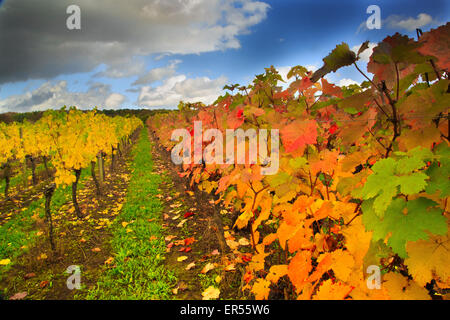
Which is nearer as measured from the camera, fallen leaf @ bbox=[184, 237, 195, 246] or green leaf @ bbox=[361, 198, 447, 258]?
green leaf @ bbox=[361, 198, 447, 258]

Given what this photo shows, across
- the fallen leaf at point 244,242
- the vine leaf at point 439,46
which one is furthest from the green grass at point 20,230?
the vine leaf at point 439,46

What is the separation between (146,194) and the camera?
7254 mm

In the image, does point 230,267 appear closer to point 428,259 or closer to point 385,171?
point 428,259

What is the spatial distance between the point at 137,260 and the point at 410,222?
3.94 metres

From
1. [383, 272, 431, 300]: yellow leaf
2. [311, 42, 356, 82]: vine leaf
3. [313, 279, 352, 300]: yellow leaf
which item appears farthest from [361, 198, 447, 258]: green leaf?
[313, 279, 352, 300]: yellow leaf

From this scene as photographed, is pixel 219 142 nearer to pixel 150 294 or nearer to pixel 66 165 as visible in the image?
pixel 150 294

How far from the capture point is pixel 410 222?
2.25 feet

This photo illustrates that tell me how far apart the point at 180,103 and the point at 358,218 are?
6.95 meters

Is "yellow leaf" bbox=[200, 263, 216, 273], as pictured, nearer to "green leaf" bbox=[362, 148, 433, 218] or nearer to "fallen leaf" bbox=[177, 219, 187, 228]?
"fallen leaf" bbox=[177, 219, 187, 228]

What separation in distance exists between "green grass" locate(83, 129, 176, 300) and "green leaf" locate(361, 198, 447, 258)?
9.46ft

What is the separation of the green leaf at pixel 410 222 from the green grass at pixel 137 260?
114 inches

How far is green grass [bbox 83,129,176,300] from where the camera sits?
10.3 ft

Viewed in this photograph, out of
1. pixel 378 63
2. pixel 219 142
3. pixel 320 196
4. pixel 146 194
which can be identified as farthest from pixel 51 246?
pixel 378 63

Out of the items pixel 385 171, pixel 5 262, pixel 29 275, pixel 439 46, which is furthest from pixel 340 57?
pixel 5 262
